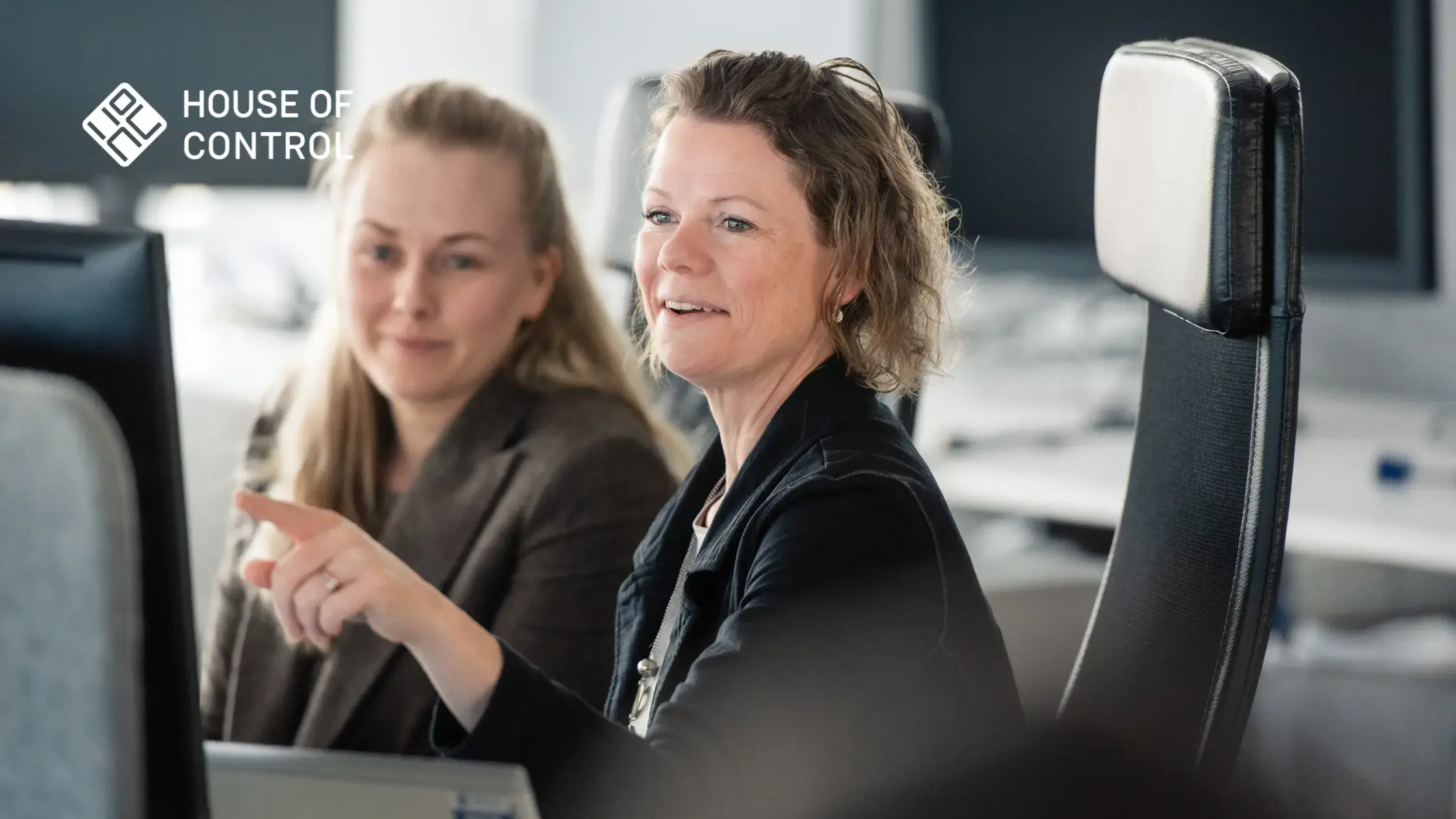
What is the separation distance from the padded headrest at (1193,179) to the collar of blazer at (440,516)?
50 cm

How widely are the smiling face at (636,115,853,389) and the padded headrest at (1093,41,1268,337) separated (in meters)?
0.20

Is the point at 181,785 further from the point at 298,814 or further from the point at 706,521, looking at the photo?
the point at 706,521

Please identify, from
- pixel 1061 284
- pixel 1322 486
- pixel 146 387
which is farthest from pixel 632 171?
pixel 1061 284

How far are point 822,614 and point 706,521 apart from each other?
232mm

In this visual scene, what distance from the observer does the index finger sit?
0.73 meters

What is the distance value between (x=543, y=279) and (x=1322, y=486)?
93cm

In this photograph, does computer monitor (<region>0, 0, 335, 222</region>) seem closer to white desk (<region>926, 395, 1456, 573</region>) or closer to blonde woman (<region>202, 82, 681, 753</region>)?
blonde woman (<region>202, 82, 681, 753</region>)

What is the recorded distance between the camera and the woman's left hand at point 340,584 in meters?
0.74

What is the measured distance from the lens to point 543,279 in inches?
49.3

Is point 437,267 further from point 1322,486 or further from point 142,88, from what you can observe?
point 1322,486

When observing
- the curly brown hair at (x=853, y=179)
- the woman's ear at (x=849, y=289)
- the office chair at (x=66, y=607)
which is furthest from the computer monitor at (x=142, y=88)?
the office chair at (x=66, y=607)

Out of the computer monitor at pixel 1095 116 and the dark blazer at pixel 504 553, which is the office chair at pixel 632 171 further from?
the computer monitor at pixel 1095 116

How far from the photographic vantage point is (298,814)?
717 mm

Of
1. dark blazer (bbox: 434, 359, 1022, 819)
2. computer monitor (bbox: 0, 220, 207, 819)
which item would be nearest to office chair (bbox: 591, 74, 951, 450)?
dark blazer (bbox: 434, 359, 1022, 819)
